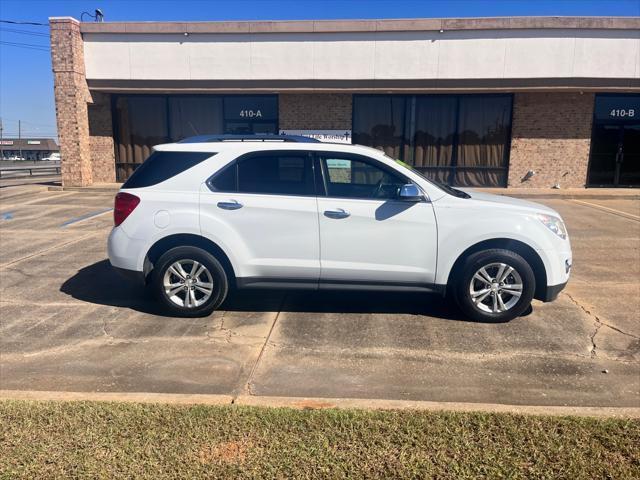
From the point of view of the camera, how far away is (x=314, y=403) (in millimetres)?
3623

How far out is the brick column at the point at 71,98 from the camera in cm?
1661

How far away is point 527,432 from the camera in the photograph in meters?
3.21

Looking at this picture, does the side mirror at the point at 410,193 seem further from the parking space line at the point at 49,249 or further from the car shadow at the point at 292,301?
the parking space line at the point at 49,249

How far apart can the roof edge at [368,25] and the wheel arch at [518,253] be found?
42.3ft

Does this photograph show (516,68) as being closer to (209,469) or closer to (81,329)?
(81,329)

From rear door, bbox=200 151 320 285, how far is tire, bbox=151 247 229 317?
22cm

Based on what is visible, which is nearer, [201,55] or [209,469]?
[209,469]

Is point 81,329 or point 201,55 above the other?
point 201,55

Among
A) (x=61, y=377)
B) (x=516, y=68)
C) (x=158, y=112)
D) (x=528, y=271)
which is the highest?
(x=516, y=68)

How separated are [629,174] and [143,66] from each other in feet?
55.0

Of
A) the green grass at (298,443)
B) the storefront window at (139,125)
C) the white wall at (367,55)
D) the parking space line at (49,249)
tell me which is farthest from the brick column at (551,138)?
the green grass at (298,443)

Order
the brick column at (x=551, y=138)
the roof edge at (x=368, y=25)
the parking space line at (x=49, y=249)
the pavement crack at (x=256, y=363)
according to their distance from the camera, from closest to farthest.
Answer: the pavement crack at (x=256, y=363)
the parking space line at (x=49, y=249)
the roof edge at (x=368, y=25)
the brick column at (x=551, y=138)

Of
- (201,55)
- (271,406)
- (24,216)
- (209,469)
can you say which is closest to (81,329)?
(271,406)

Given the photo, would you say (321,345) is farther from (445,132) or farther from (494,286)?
(445,132)
